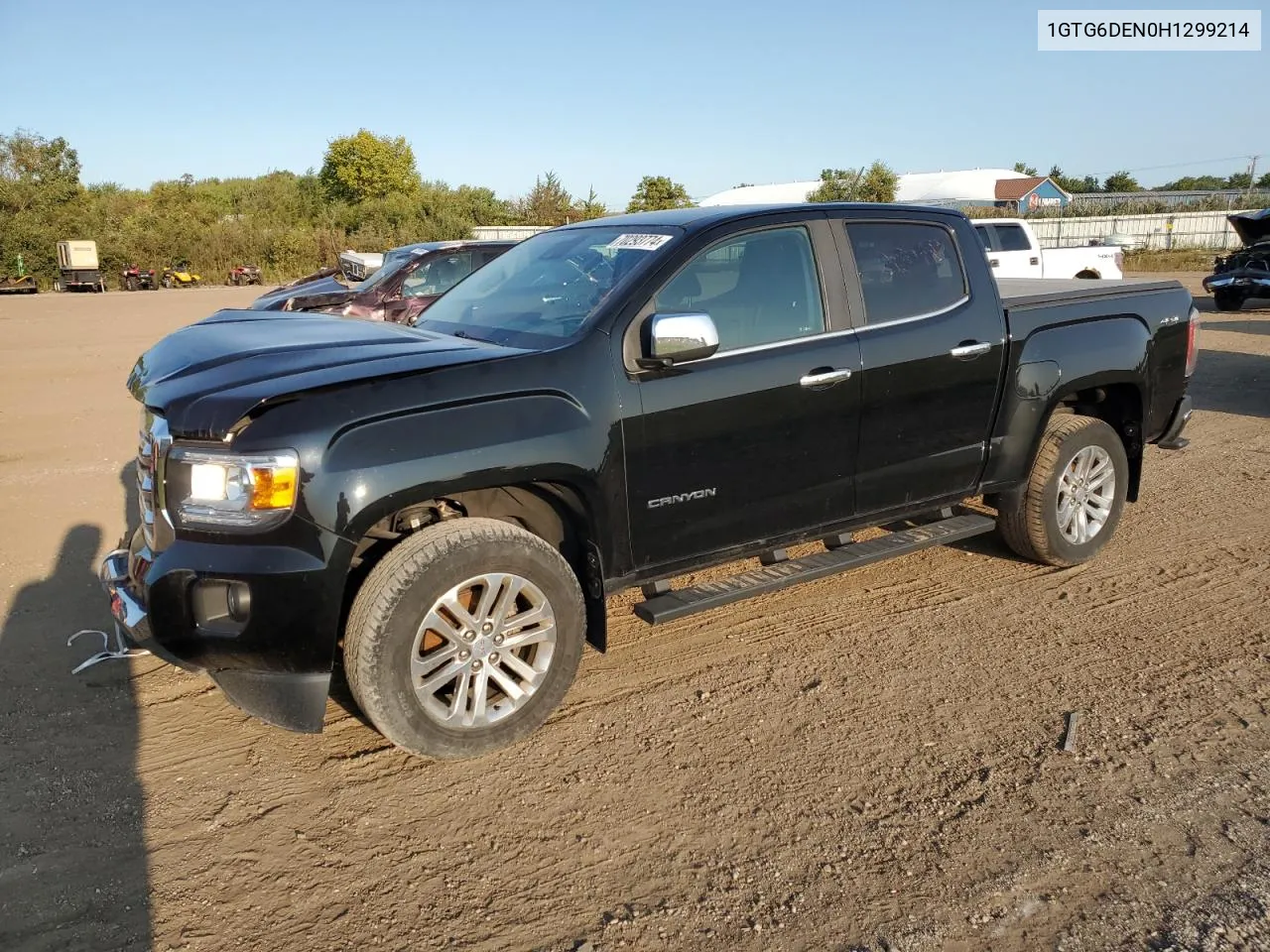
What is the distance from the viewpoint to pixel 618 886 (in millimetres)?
2840

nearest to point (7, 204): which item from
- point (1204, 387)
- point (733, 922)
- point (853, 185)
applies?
point (853, 185)

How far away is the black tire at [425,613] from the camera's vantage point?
10.7 ft

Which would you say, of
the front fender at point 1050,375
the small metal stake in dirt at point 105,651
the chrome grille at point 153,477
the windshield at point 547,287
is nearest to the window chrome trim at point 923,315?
the front fender at point 1050,375

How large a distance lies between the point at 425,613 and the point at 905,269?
9.23ft

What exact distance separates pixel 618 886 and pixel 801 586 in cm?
269

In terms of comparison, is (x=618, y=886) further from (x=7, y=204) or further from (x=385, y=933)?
(x=7, y=204)

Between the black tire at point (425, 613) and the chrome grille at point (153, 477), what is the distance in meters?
0.72

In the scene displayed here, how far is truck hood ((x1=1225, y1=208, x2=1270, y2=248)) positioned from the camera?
1566cm

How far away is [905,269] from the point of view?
464 centimetres

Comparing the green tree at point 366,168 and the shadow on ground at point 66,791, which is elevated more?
the green tree at point 366,168

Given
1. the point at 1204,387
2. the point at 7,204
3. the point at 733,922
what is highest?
the point at 7,204

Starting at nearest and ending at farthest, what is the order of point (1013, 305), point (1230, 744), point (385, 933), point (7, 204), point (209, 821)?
point (385, 933) < point (209, 821) < point (1230, 744) < point (1013, 305) < point (7, 204)

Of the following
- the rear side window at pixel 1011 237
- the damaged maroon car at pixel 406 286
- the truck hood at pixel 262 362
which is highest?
the rear side window at pixel 1011 237

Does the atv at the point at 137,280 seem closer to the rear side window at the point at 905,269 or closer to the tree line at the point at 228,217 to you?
the tree line at the point at 228,217
